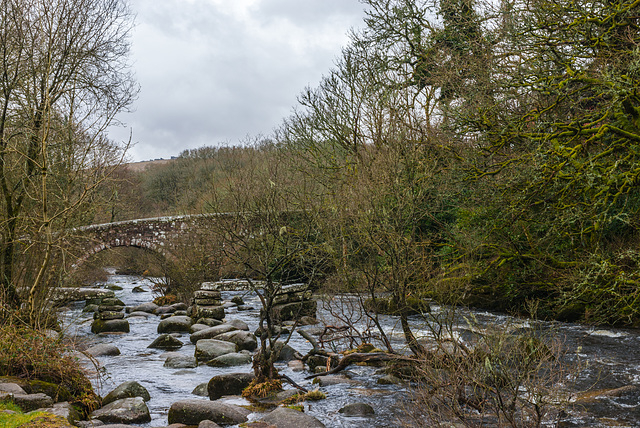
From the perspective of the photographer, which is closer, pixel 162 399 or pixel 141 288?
pixel 162 399

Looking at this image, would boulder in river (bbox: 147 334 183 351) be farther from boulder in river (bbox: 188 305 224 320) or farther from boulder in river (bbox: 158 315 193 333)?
boulder in river (bbox: 188 305 224 320)

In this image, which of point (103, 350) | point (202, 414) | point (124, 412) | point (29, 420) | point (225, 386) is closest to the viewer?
point (29, 420)

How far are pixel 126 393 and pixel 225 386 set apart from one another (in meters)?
1.55

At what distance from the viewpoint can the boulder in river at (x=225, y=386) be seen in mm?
9133

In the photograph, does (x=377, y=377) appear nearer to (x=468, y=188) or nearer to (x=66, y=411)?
(x=66, y=411)

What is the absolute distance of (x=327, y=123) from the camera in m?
21.6

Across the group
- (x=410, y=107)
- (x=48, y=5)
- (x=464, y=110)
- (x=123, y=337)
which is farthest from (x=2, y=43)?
(x=410, y=107)

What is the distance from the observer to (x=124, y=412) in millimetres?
7773

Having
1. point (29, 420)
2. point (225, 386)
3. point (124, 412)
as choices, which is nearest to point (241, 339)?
point (225, 386)

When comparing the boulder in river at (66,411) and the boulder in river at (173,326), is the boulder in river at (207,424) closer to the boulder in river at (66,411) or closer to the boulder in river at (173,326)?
the boulder in river at (66,411)

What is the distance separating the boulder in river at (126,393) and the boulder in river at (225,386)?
1035 mm

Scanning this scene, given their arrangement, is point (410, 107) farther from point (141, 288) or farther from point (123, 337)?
point (141, 288)

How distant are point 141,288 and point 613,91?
77.2 ft

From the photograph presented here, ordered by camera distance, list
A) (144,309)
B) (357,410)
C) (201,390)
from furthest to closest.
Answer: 1. (144,309)
2. (201,390)
3. (357,410)
